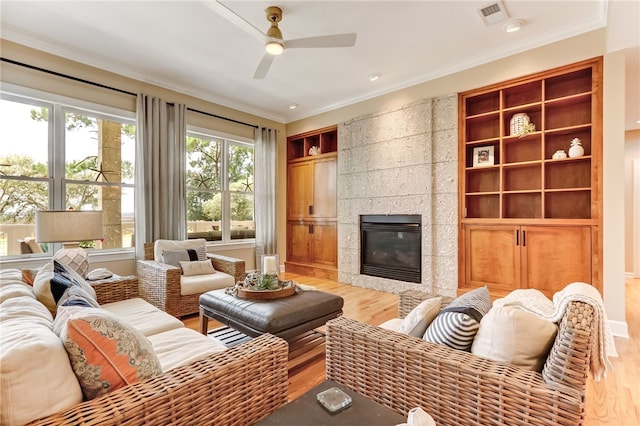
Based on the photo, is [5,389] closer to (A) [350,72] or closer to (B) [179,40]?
(B) [179,40]

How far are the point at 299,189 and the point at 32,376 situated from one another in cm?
512

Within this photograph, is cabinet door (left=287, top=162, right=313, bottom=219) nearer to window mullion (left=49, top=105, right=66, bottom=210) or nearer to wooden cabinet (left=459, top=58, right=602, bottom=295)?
→ wooden cabinet (left=459, top=58, right=602, bottom=295)

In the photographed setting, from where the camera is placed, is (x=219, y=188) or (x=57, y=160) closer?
(x=57, y=160)

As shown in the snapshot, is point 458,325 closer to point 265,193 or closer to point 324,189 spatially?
point 324,189

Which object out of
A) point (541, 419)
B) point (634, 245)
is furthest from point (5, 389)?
point (634, 245)

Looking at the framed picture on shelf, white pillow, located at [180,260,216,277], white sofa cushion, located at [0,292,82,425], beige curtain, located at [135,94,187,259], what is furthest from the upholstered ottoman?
the framed picture on shelf

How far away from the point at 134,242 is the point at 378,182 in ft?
11.2

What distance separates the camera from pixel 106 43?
3.29 meters

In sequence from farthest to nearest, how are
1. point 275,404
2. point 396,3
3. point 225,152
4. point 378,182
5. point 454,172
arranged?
point 225,152 → point 378,182 → point 454,172 → point 396,3 → point 275,404

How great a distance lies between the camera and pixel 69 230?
261cm

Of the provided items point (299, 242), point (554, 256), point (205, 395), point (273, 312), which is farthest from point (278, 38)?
point (299, 242)

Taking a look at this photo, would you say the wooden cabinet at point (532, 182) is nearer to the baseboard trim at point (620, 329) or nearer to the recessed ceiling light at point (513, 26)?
the baseboard trim at point (620, 329)

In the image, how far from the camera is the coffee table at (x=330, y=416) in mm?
965

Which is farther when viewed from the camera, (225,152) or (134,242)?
(225,152)
